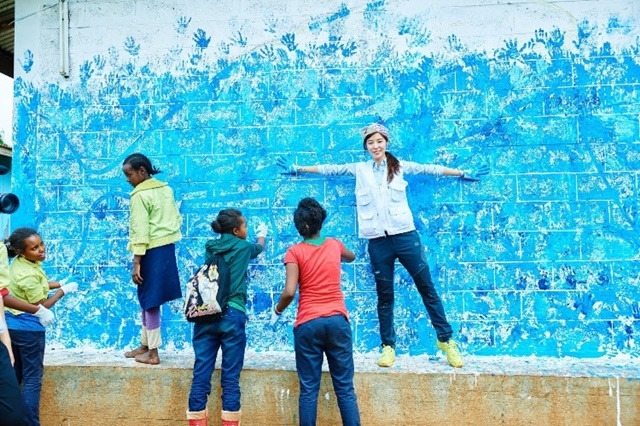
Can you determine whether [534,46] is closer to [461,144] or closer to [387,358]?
[461,144]

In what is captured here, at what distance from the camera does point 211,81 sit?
469 cm

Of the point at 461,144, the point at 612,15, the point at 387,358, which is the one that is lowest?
the point at 387,358

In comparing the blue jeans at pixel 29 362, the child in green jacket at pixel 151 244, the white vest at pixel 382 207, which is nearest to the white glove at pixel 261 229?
the child in green jacket at pixel 151 244

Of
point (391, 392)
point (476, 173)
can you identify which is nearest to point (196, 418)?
point (391, 392)

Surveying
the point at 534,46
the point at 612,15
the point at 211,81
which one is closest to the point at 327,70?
the point at 211,81

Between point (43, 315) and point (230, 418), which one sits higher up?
point (43, 315)

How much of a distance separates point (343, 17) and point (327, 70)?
0.44 m

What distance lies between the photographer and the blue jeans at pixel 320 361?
3357 mm

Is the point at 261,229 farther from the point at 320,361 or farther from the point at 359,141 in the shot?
the point at 320,361

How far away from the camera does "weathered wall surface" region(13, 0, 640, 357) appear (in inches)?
169

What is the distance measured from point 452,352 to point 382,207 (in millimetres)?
1092

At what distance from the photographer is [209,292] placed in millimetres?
3543

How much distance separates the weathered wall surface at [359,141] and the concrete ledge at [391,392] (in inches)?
15.9

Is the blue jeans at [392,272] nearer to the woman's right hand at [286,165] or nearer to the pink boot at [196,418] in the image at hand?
the woman's right hand at [286,165]
